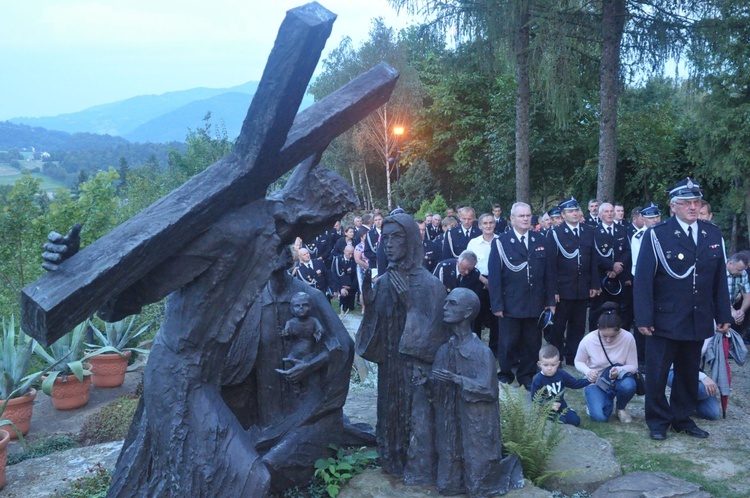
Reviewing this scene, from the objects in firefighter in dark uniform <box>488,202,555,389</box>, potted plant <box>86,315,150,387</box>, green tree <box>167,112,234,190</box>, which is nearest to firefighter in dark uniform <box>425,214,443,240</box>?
green tree <box>167,112,234,190</box>

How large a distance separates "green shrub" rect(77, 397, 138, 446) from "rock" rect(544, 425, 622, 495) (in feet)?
12.8

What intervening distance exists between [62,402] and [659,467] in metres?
6.35

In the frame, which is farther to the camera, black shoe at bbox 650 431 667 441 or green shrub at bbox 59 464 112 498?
black shoe at bbox 650 431 667 441

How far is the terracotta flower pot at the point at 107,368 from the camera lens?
7988 mm

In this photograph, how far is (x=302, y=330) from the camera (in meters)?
4.39

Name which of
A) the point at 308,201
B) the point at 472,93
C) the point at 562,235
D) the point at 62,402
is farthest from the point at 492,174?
the point at 308,201

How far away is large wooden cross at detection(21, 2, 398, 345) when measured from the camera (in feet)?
8.91

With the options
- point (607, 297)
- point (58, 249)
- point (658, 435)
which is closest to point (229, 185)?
point (58, 249)

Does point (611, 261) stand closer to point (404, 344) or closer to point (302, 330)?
point (404, 344)

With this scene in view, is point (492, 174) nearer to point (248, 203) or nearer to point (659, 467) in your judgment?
point (659, 467)

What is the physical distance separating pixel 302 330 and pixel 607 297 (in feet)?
18.9

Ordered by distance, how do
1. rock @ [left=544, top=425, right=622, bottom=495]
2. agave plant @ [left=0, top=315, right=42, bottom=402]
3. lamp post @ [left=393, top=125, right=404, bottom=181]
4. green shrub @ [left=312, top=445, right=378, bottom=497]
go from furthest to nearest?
lamp post @ [left=393, top=125, right=404, bottom=181] → agave plant @ [left=0, top=315, right=42, bottom=402] → rock @ [left=544, top=425, right=622, bottom=495] → green shrub @ [left=312, top=445, right=378, bottom=497]

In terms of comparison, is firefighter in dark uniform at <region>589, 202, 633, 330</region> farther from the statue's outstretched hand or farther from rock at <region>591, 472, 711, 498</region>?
the statue's outstretched hand

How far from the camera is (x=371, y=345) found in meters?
4.61
